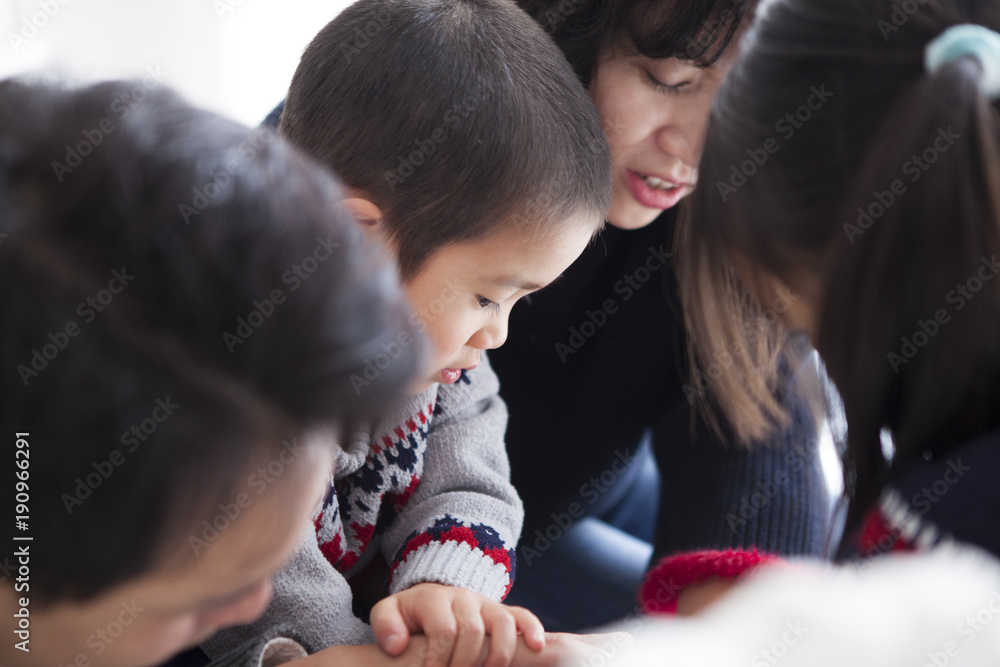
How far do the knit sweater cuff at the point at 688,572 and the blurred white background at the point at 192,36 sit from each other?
1.12 metres

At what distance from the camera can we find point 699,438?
40.6 inches

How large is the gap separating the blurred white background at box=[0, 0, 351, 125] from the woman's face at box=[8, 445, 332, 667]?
3.95 ft

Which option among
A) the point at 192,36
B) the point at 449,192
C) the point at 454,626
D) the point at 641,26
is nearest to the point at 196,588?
the point at 454,626

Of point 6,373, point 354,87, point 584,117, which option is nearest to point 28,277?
point 6,373

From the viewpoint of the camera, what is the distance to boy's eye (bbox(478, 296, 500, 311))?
77cm

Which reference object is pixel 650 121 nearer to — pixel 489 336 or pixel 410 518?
pixel 489 336

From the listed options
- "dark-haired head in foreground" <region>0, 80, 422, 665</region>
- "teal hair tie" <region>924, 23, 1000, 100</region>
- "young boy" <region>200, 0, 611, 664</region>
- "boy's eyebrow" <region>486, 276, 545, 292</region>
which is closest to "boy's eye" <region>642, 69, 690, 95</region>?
"young boy" <region>200, 0, 611, 664</region>

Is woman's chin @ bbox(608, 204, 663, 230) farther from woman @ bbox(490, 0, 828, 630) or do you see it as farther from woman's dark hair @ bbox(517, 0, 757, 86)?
woman's dark hair @ bbox(517, 0, 757, 86)

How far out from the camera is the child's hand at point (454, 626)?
2.21ft

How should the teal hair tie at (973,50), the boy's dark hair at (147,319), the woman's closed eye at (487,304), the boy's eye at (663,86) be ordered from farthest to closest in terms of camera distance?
the boy's eye at (663,86) → the woman's closed eye at (487,304) → the teal hair tie at (973,50) → the boy's dark hair at (147,319)

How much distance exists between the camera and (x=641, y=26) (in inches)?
32.7

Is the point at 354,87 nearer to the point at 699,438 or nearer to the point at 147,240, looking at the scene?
the point at 147,240

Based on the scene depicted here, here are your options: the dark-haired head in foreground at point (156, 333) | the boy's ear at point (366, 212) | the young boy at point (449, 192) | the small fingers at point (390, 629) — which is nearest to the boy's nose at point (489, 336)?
the young boy at point (449, 192)

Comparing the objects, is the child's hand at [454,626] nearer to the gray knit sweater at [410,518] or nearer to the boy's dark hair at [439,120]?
the gray knit sweater at [410,518]
